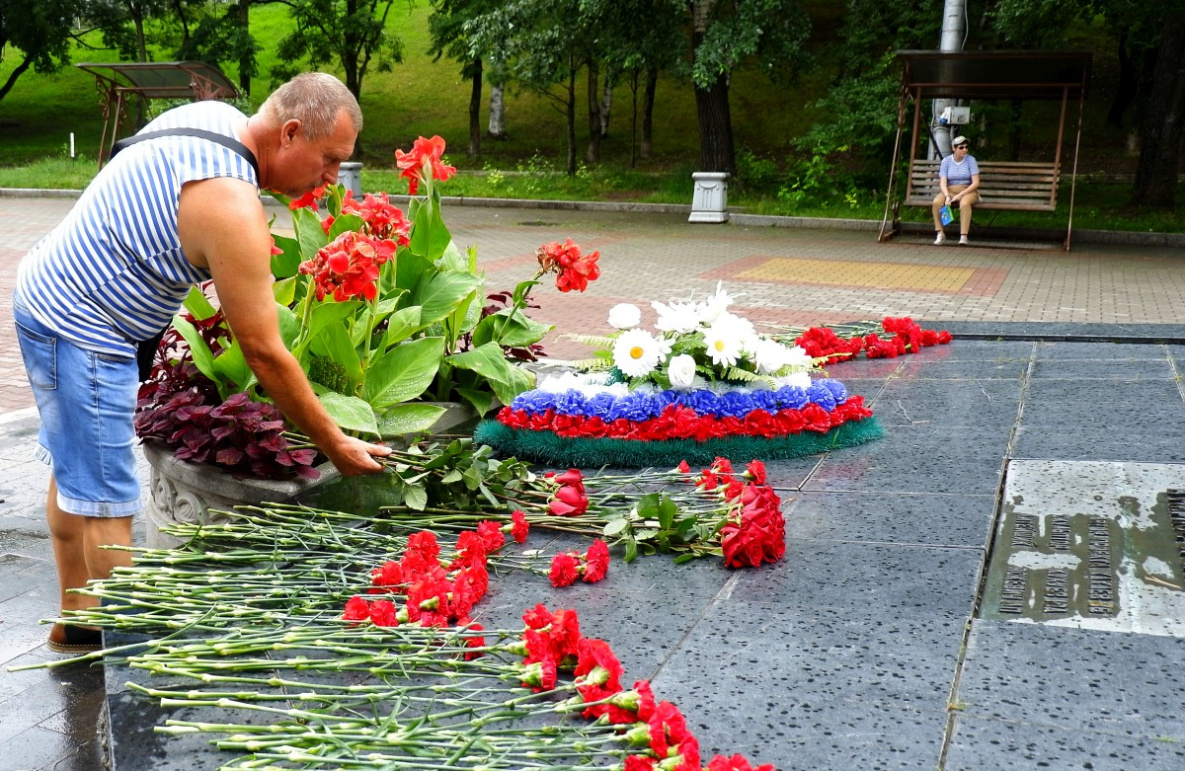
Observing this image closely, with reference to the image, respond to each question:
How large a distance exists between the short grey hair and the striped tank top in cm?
14

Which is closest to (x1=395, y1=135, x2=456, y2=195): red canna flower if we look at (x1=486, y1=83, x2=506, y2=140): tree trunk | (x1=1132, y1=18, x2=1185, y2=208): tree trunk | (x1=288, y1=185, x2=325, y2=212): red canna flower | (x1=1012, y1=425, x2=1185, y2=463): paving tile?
(x1=288, y1=185, x2=325, y2=212): red canna flower

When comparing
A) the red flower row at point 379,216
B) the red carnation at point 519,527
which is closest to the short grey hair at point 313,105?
the red flower row at point 379,216

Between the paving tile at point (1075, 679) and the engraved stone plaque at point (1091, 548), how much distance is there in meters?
0.09

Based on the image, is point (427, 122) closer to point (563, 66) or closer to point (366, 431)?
point (563, 66)

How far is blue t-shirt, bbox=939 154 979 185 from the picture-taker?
14.6 meters

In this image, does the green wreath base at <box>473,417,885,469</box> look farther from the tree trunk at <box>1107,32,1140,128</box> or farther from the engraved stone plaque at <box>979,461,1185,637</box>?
the tree trunk at <box>1107,32,1140,128</box>

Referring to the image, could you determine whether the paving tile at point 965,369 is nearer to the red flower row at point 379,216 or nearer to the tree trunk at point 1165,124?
the red flower row at point 379,216

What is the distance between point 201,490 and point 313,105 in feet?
4.30

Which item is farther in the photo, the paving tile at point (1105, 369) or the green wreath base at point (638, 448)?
the paving tile at point (1105, 369)

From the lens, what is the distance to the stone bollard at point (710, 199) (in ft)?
56.8

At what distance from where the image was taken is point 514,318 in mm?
4766

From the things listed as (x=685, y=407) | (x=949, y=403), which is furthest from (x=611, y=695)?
(x=949, y=403)

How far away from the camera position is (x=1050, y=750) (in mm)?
2062

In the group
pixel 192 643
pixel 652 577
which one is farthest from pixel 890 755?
pixel 192 643
